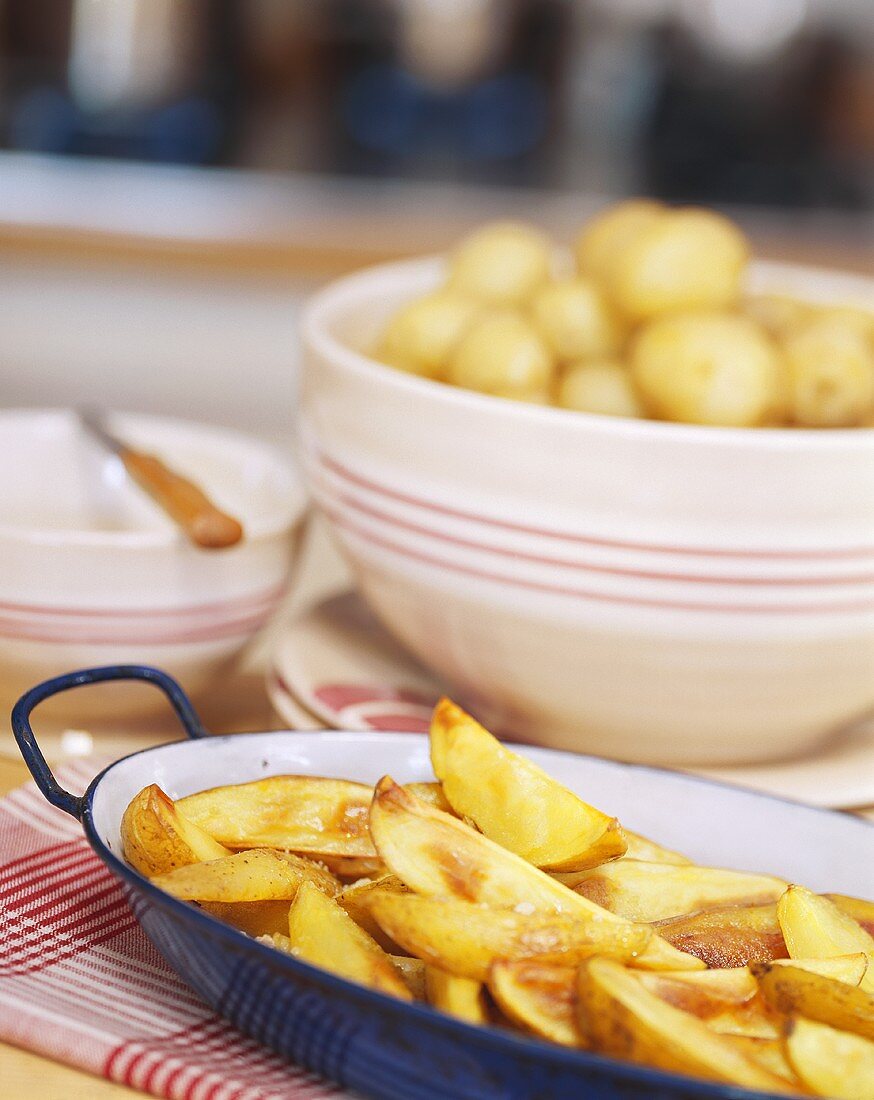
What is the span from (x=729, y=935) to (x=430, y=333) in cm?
42

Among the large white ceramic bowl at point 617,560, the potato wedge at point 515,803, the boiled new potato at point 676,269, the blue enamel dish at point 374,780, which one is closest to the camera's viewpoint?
the blue enamel dish at point 374,780

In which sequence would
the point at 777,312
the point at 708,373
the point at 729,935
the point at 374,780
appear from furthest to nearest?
1. the point at 777,312
2. the point at 708,373
3. the point at 374,780
4. the point at 729,935

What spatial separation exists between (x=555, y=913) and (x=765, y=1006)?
71 mm

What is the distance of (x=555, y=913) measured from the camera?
467 mm

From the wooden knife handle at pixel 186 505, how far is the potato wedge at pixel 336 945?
11.3 inches

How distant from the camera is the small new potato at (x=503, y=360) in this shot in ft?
2.51

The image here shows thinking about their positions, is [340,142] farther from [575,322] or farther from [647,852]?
[647,852]

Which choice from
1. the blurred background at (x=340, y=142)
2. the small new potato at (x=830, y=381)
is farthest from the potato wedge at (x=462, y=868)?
the blurred background at (x=340, y=142)

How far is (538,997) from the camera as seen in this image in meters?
0.43

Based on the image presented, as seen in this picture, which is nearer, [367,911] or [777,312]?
[367,911]

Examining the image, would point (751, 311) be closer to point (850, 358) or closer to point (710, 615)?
point (850, 358)

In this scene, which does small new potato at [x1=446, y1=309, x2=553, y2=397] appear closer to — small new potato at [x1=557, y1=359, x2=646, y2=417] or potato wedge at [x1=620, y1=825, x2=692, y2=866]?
small new potato at [x1=557, y1=359, x2=646, y2=417]

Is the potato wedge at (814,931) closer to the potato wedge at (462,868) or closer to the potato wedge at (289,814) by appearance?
the potato wedge at (462,868)

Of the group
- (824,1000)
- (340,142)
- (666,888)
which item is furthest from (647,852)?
(340,142)
